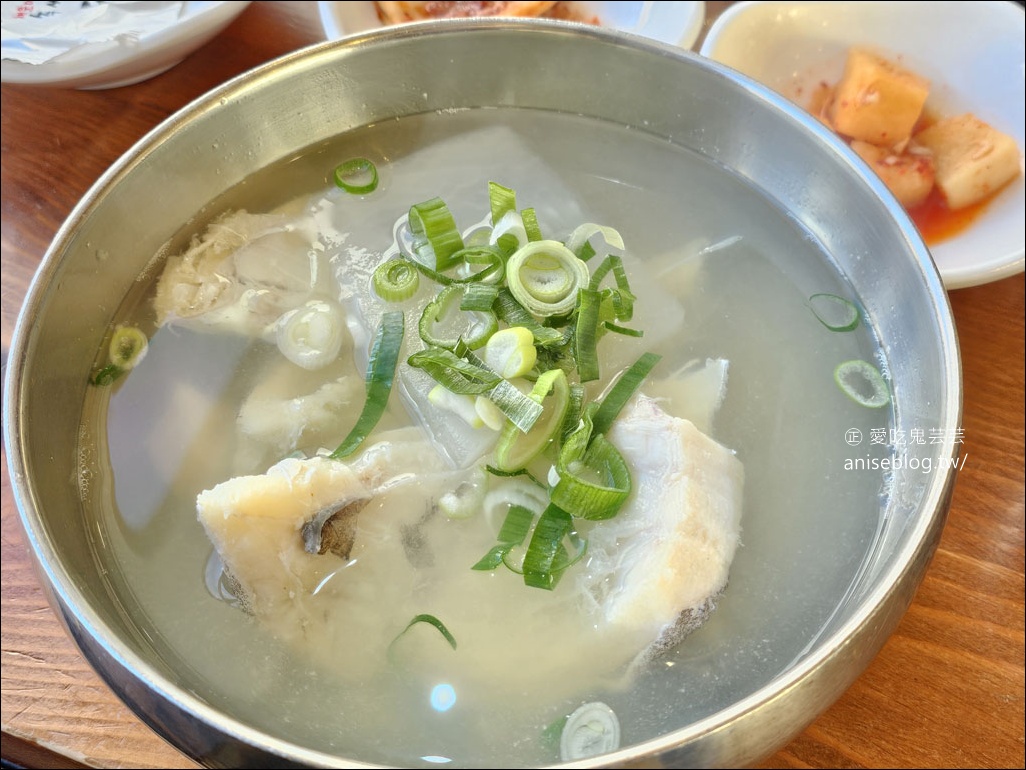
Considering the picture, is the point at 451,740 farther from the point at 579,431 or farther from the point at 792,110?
the point at 792,110

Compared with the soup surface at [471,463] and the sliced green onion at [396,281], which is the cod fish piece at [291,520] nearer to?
the soup surface at [471,463]

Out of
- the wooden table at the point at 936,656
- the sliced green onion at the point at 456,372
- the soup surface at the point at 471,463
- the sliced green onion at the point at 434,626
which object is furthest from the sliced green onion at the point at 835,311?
the sliced green onion at the point at 434,626

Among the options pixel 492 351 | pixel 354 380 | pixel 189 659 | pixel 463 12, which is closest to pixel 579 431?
pixel 492 351

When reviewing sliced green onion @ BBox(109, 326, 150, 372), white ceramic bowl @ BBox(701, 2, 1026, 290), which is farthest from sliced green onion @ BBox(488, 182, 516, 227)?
white ceramic bowl @ BBox(701, 2, 1026, 290)

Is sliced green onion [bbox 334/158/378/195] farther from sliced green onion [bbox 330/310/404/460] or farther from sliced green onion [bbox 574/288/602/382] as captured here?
sliced green onion [bbox 574/288/602/382]

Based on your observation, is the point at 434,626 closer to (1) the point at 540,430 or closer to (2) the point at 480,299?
(1) the point at 540,430
